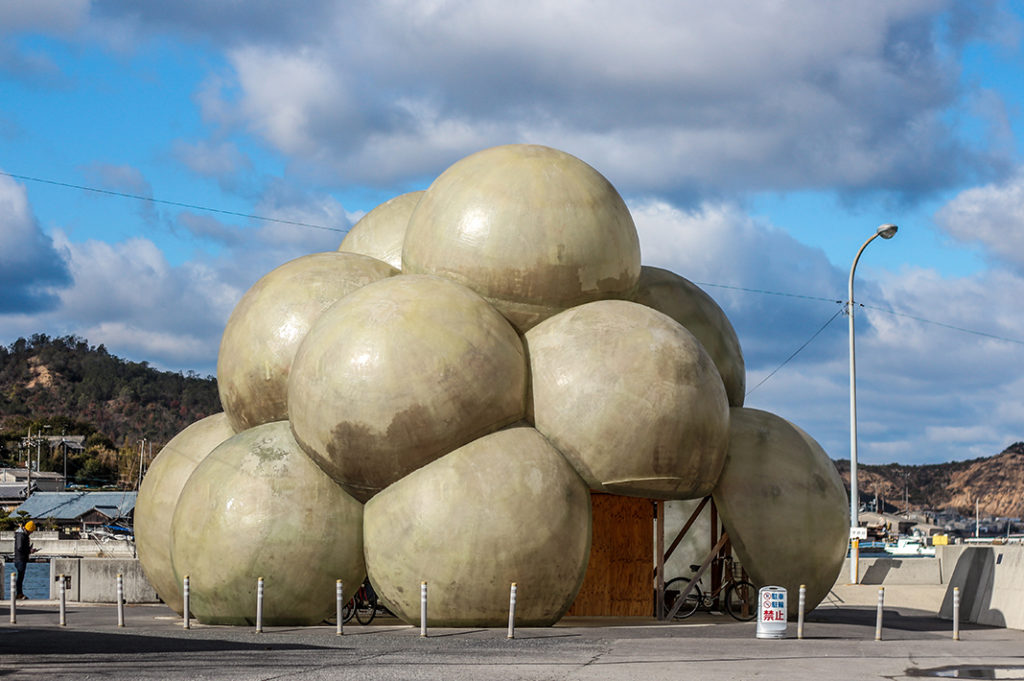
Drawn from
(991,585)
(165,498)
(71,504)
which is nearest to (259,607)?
(165,498)

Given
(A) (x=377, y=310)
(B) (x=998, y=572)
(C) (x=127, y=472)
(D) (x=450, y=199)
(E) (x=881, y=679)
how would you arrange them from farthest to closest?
(C) (x=127, y=472), (B) (x=998, y=572), (D) (x=450, y=199), (A) (x=377, y=310), (E) (x=881, y=679)

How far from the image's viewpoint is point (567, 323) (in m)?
23.4

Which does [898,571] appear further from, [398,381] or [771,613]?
[398,381]

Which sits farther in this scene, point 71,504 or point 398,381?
point 71,504

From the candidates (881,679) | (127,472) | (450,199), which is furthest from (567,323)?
(127,472)

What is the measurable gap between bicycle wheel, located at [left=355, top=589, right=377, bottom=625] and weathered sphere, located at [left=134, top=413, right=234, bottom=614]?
144 inches

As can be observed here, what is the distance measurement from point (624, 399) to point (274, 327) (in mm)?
7169

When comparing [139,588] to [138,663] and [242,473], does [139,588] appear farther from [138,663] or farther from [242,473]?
[138,663]

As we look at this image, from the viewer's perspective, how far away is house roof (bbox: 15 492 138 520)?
121 meters

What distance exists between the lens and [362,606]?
25.3m

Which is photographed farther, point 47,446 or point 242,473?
point 47,446

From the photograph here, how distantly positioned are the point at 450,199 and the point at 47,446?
141 m

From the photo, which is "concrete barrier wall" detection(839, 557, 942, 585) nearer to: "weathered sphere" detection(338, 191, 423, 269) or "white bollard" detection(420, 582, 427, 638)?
"weathered sphere" detection(338, 191, 423, 269)

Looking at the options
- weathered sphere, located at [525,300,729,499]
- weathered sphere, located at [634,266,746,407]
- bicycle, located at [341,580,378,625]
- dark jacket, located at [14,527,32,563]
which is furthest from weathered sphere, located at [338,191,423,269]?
dark jacket, located at [14,527,32,563]
